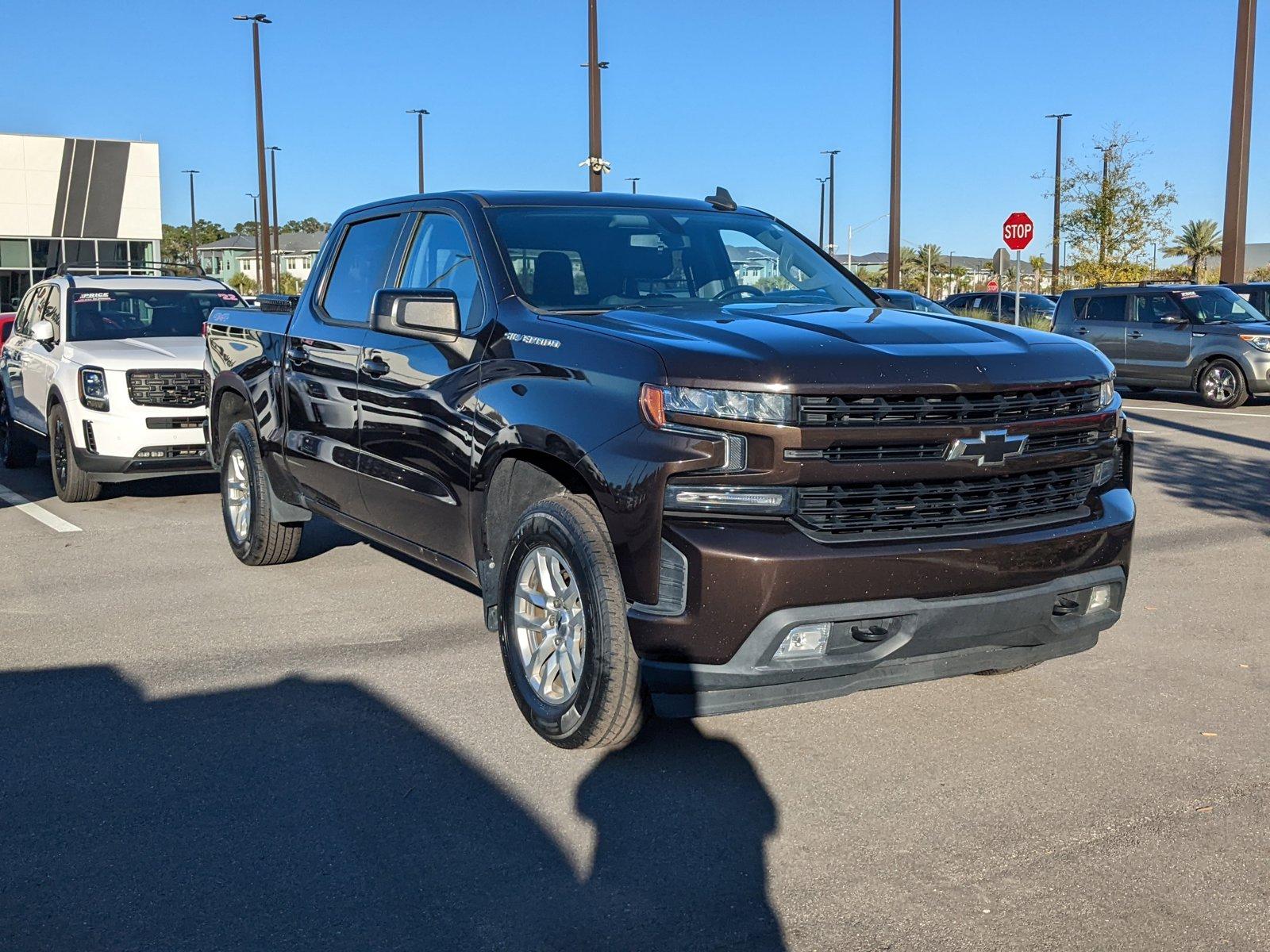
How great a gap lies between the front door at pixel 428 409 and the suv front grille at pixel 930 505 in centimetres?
150

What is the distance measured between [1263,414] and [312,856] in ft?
52.7

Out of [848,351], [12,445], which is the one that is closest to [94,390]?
[12,445]

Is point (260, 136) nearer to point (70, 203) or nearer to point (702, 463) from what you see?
point (70, 203)

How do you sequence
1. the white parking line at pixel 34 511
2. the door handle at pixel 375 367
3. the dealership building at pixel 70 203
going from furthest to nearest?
the dealership building at pixel 70 203, the white parking line at pixel 34 511, the door handle at pixel 375 367

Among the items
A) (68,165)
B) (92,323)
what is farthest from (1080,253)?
(92,323)

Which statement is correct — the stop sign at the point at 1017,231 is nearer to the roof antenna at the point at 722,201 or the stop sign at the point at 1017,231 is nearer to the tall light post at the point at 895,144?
the tall light post at the point at 895,144

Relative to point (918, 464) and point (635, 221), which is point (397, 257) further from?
point (918, 464)

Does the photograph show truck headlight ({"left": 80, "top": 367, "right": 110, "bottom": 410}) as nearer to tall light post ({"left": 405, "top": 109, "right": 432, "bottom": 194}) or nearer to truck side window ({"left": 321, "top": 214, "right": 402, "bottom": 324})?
truck side window ({"left": 321, "top": 214, "right": 402, "bottom": 324})

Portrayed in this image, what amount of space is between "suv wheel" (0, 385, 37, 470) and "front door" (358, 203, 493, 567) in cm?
736

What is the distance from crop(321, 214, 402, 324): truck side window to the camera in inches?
232

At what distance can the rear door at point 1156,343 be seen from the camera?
18.7 m

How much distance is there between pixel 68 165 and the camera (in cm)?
3712

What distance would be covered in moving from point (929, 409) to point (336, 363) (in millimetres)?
2993

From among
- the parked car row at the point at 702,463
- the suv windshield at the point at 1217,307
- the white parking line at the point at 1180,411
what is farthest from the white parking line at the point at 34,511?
the suv windshield at the point at 1217,307
